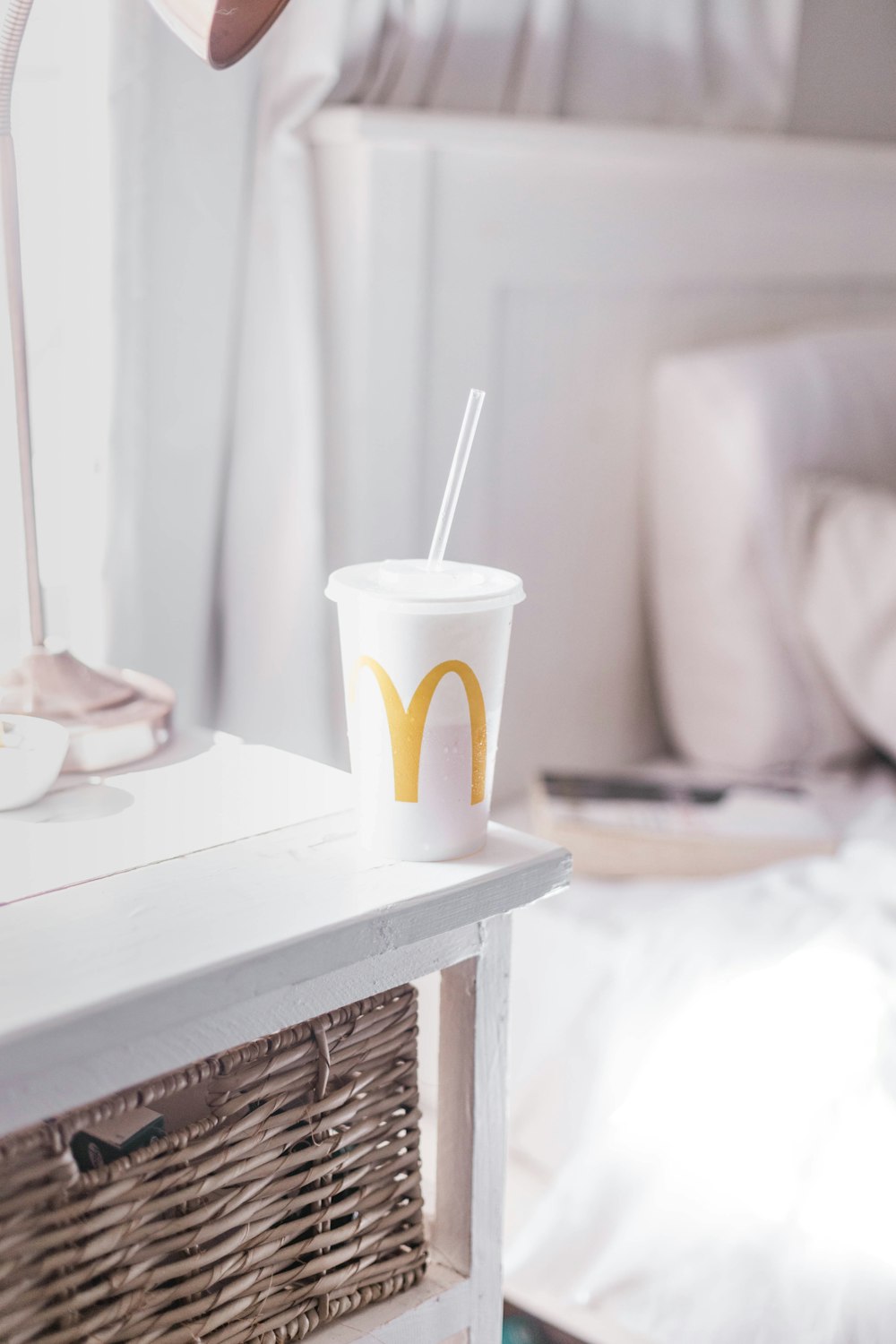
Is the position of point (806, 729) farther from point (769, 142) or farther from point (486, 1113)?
point (486, 1113)

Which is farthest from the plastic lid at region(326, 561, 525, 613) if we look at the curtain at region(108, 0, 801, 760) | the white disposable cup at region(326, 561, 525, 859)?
the curtain at region(108, 0, 801, 760)

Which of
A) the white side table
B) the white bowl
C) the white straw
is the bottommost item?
the white side table

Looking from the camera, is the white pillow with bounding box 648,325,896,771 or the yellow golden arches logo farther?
the white pillow with bounding box 648,325,896,771

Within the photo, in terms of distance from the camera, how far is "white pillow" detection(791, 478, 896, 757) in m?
1.34

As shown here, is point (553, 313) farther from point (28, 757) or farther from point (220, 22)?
point (28, 757)

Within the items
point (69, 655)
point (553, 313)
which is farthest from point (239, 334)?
point (69, 655)

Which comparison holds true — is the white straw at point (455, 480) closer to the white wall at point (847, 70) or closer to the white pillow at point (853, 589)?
the white pillow at point (853, 589)

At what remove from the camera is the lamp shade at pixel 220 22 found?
0.64 m

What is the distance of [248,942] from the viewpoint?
532 millimetres

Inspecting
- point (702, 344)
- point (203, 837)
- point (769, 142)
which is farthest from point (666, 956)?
point (769, 142)

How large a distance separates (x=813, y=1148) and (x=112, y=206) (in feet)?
2.72

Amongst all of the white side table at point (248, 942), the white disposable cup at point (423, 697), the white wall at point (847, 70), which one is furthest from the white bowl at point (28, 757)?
the white wall at point (847, 70)

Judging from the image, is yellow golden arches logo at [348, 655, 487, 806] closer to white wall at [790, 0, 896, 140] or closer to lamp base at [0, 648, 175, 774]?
lamp base at [0, 648, 175, 774]

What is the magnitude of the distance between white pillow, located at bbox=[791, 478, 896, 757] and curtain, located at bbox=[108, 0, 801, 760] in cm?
51
